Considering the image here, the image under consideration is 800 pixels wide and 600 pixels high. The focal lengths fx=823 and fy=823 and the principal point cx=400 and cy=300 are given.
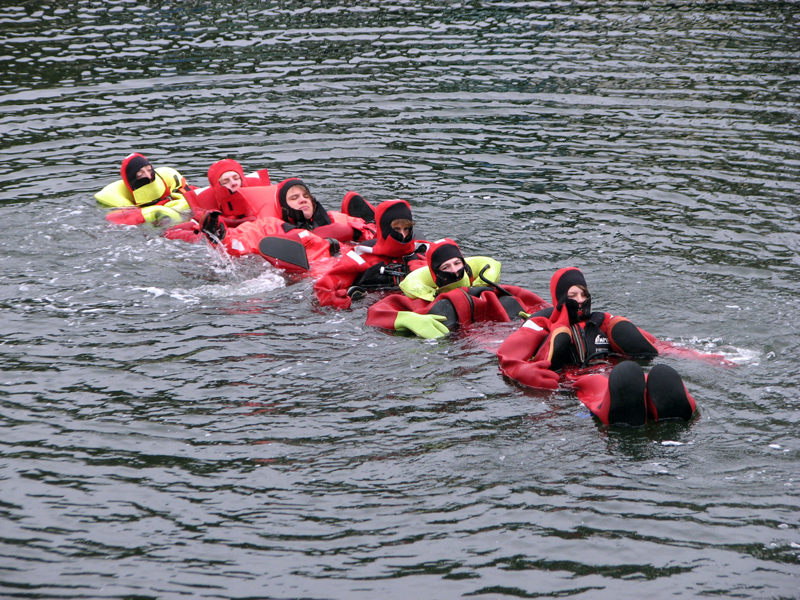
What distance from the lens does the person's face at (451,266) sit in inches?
380

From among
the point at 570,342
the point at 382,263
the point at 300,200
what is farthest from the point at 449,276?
the point at 300,200

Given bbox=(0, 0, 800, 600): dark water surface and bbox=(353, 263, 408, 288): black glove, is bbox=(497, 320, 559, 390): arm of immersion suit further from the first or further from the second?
bbox=(353, 263, 408, 288): black glove

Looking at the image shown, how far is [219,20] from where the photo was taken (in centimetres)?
2245

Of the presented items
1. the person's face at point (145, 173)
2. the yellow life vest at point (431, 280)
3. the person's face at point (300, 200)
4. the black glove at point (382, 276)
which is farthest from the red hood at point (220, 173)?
the yellow life vest at point (431, 280)

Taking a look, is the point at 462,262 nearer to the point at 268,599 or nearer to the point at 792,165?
the point at 268,599

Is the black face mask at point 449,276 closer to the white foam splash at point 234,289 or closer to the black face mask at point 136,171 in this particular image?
the white foam splash at point 234,289

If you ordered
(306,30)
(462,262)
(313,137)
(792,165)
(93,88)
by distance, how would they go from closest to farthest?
(462,262) → (792,165) → (313,137) → (93,88) → (306,30)

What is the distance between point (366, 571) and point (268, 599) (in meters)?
0.71

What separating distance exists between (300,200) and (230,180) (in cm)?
141

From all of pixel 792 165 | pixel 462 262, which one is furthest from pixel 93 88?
pixel 792 165

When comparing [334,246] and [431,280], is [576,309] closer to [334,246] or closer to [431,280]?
[431,280]

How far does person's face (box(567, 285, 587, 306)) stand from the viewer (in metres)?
8.41

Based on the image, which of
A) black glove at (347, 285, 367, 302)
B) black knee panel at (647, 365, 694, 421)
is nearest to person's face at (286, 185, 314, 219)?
black glove at (347, 285, 367, 302)

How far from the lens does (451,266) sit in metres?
9.66
